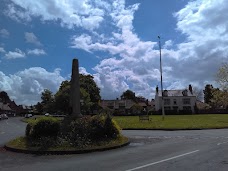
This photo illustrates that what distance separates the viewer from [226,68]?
61.6m

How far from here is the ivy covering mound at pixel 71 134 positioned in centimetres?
1595

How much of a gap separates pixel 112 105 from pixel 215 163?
135585 mm

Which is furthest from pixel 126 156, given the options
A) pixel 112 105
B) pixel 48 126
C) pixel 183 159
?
pixel 112 105

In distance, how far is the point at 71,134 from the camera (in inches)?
693

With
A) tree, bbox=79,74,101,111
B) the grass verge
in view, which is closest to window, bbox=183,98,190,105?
tree, bbox=79,74,101,111

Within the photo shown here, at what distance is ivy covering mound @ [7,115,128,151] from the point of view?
15.9 metres

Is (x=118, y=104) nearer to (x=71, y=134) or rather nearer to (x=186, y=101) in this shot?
(x=186, y=101)

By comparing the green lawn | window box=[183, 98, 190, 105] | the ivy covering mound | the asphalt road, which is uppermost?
window box=[183, 98, 190, 105]

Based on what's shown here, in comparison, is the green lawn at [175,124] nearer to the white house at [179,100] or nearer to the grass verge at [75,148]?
the grass verge at [75,148]

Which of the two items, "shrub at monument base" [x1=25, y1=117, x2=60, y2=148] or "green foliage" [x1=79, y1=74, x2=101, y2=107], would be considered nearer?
"shrub at monument base" [x1=25, y1=117, x2=60, y2=148]

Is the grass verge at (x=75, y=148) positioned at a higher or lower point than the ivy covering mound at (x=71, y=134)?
lower

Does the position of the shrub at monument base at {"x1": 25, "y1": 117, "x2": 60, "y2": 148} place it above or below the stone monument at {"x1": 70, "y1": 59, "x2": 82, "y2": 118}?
below

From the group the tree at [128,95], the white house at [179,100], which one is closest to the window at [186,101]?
the white house at [179,100]

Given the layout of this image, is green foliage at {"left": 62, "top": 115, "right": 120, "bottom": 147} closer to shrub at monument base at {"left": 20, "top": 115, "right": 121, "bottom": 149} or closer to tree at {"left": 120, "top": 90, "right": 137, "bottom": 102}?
shrub at monument base at {"left": 20, "top": 115, "right": 121, "bottom": 149}
